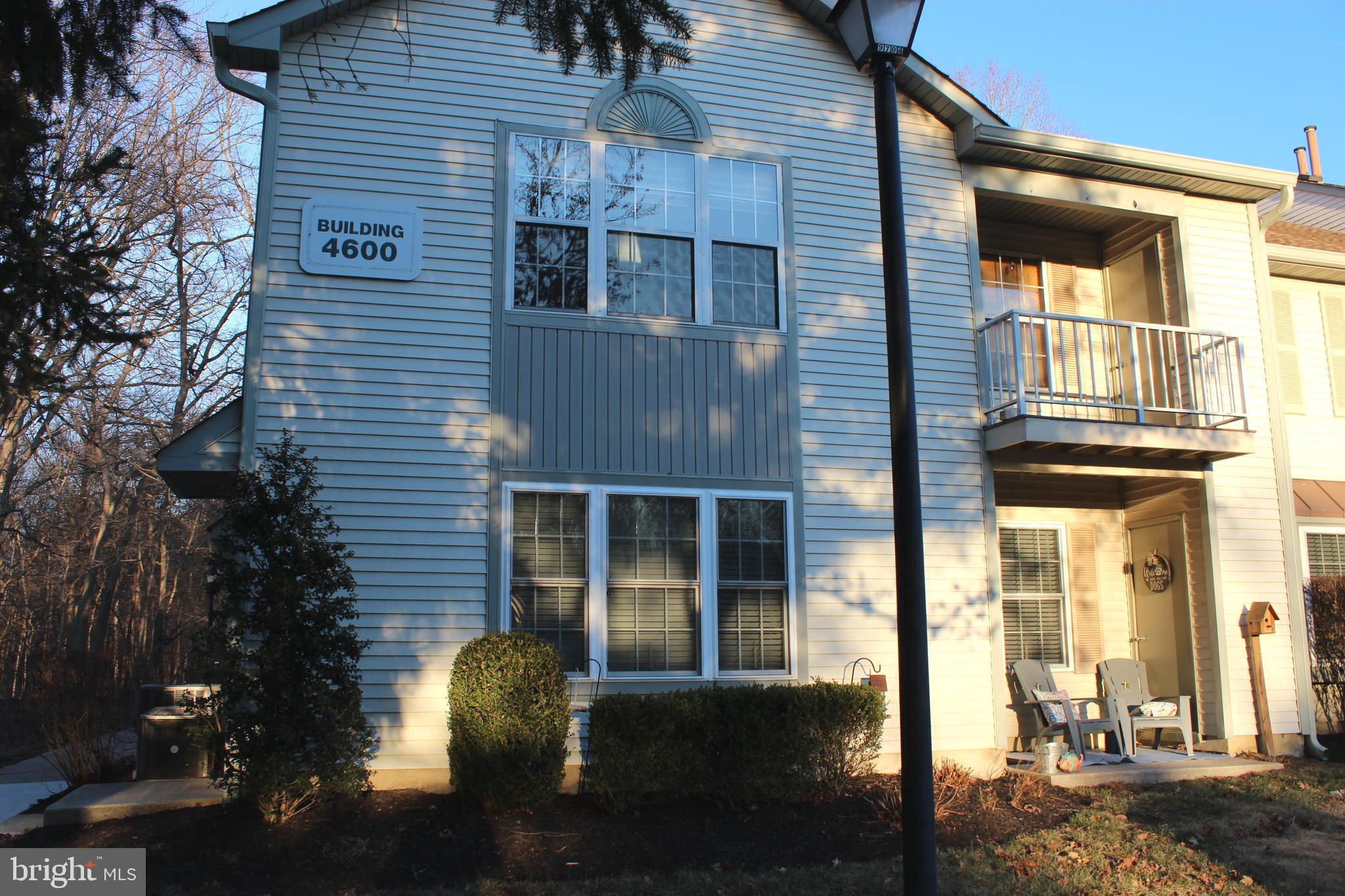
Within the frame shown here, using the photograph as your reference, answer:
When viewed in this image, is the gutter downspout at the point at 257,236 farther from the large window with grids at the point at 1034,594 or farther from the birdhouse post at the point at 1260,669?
the birdhouse post at the point at 1260,669

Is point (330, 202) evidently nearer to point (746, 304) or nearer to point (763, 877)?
point (746, 304)

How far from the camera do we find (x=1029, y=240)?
1157 cm

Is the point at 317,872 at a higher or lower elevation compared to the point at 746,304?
lower

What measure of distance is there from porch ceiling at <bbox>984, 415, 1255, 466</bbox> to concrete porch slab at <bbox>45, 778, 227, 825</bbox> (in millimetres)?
7372

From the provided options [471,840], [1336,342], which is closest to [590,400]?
[471,840]

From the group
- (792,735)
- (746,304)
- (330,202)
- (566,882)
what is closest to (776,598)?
(792,735)

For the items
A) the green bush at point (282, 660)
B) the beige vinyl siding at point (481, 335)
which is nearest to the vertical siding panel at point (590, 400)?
the beige vinyl siding at point (481, 335)

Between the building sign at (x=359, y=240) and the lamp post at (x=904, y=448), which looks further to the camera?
the building sign at (x=359, y=240)

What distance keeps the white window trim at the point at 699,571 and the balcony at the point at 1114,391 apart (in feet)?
8.13

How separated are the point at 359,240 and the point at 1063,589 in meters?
8.18

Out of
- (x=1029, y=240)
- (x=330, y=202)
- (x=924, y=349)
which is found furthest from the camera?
(x=1029, y=240)

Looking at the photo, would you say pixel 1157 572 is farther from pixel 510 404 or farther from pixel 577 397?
pixel 510 404

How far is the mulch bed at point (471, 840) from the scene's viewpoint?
580cm

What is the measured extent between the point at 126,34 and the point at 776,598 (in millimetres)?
6413
